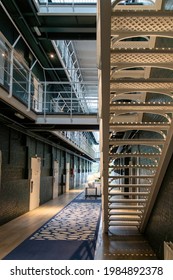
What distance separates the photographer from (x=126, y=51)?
206cm

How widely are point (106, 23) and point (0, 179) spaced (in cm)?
532

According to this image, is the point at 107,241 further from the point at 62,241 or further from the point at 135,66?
the point at 135,66

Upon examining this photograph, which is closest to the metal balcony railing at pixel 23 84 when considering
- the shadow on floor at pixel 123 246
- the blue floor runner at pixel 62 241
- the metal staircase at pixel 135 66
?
the metal staircase at pixel 135 66

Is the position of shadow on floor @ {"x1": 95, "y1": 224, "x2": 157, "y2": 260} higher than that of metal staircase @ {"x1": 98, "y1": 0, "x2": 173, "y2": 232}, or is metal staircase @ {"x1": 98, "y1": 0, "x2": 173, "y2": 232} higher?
metal staircase @ {"x1": 98, "y1": 0, "x2": 173, "y2": 232}

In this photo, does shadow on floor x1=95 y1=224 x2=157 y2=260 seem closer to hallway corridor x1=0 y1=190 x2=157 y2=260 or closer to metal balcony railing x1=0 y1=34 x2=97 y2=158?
hallway corridor x1=0 y1=190 x2=157 y2=260

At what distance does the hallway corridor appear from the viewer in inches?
174

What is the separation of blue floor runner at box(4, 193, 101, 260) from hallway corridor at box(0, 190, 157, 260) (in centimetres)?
14

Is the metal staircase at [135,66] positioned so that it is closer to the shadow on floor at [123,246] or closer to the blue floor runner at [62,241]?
the shadow on floor at [123,246]

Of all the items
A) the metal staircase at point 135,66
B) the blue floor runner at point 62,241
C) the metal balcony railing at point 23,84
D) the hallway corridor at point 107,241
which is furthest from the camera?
the metal balcony railing at point 23,84

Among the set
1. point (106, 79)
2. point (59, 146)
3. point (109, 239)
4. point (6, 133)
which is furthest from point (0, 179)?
point (59, 146)

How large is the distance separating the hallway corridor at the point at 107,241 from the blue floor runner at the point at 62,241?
140mm

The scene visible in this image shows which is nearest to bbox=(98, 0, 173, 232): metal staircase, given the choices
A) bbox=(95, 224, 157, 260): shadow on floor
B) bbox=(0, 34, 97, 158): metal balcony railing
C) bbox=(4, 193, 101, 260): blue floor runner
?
bbox=(95, 224, 157, 260): shadow on floor

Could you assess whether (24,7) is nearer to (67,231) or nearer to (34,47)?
(34,47)

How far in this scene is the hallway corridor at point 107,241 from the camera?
14.5 ft
